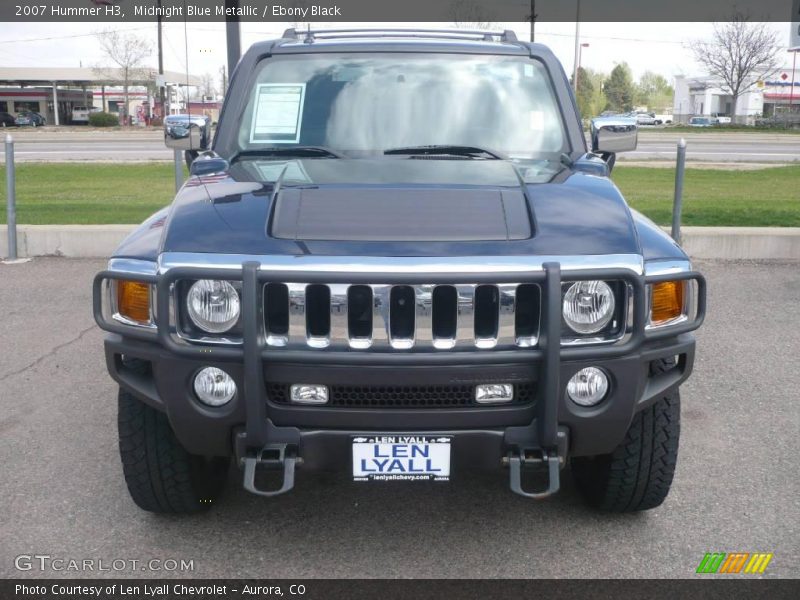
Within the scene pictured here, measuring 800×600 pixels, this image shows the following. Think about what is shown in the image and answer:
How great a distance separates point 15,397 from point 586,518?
3.29 m

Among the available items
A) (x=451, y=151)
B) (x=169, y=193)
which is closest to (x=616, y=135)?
(x=451, y=151)

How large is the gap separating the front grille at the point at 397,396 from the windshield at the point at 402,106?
51.2 inches

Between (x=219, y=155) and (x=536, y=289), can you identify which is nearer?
(x=536, y=289)

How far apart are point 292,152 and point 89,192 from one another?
34.8 feet

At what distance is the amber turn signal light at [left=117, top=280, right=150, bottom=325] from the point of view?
9.71 ft

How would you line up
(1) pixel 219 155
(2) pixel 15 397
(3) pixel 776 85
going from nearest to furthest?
(1) pixel 219 155 → (2) pixel 15 397 → (3) pixel 776 85

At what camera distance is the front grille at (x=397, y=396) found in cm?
286

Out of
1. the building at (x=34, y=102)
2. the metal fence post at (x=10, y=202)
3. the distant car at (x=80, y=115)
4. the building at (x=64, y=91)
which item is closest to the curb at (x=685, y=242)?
the metal fence post at (x=10, y=202)

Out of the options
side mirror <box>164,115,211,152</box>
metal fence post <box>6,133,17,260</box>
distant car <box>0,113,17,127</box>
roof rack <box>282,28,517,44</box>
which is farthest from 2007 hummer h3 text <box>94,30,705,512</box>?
distant car <box>0,113,17,127</box>

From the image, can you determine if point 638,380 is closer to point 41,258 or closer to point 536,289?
point 536,289

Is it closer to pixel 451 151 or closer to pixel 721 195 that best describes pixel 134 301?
pixel 451 151

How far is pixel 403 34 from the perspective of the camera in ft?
15.1

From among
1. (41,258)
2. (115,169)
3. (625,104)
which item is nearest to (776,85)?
(625,104)
